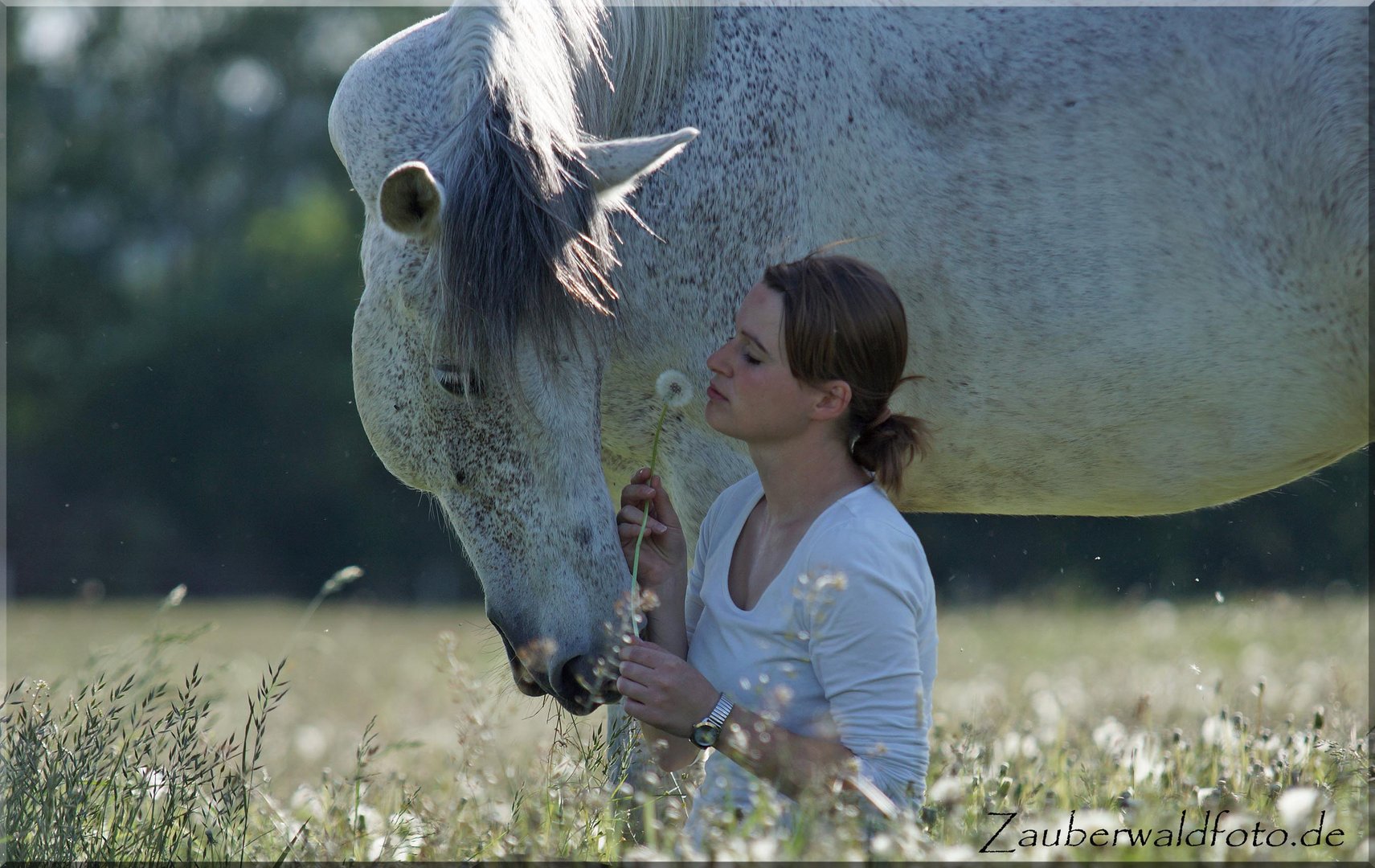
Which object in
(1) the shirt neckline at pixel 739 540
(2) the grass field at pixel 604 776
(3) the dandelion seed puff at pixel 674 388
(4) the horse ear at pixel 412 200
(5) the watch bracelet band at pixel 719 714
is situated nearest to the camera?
(2) the grass field at pixel 604 776

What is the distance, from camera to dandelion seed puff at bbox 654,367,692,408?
2.96 metres

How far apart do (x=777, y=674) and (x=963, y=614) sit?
970 centimetres

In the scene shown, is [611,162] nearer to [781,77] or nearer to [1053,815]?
[781,77]

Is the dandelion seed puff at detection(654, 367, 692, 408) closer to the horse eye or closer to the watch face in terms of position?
the horse eye

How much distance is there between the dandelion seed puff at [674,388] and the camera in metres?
2.96

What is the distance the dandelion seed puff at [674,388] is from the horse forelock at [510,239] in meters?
0.31

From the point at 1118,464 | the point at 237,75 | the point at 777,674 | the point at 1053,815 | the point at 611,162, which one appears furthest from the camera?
the point at 237,75

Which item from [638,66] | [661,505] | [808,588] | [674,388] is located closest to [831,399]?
[808,588]

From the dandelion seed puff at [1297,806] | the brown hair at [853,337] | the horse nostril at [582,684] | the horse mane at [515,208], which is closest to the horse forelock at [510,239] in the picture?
the horse mane at [515,208]

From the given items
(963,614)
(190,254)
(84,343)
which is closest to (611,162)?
(963,614)

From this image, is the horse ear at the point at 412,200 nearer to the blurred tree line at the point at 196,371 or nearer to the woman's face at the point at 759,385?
the woman's face at the point at 759,385

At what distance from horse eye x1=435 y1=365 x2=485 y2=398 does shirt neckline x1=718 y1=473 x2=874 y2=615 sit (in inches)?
25.9

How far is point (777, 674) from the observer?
7.58ft

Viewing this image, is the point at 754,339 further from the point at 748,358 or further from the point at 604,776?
the point at 604,776
